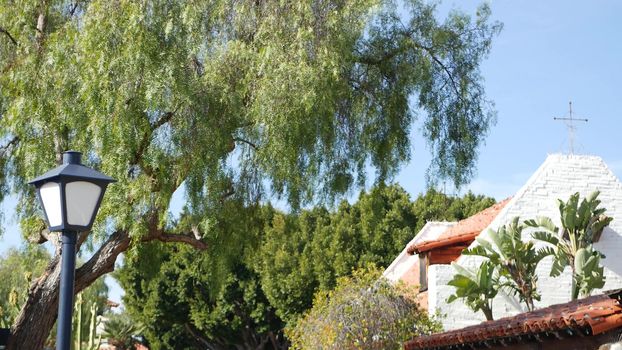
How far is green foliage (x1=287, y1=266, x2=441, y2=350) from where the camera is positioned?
20641 mm

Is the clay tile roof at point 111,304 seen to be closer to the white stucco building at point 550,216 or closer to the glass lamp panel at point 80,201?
the white stucco building at point 550,216

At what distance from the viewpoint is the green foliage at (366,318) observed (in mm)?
20641

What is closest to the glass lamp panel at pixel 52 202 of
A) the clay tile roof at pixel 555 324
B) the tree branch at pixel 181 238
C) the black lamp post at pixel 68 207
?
the black lamp post at pixel 68 207

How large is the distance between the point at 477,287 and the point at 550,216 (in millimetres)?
4025

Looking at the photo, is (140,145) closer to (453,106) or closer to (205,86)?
(205,86)

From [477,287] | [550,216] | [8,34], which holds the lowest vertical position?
[477,287]

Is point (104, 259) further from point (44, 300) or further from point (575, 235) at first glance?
Answer: point (575, 235)

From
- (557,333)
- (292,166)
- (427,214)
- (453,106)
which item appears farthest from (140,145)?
(427,214)

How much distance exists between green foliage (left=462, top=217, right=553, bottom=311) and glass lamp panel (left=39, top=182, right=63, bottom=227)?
1344cm

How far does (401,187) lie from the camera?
43469 millimetres

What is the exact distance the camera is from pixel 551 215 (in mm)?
22703

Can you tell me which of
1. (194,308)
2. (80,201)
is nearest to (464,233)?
(80,201)

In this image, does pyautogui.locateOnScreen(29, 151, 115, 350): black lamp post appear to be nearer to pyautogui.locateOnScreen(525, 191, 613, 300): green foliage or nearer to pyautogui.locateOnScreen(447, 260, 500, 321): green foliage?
pyautogui.locateOnScreen(447, 260, 500, 321): green foliage

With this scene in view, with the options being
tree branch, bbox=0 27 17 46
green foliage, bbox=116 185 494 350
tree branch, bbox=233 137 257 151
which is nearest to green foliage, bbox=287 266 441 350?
tree branch, bbox=233 137 257 151
